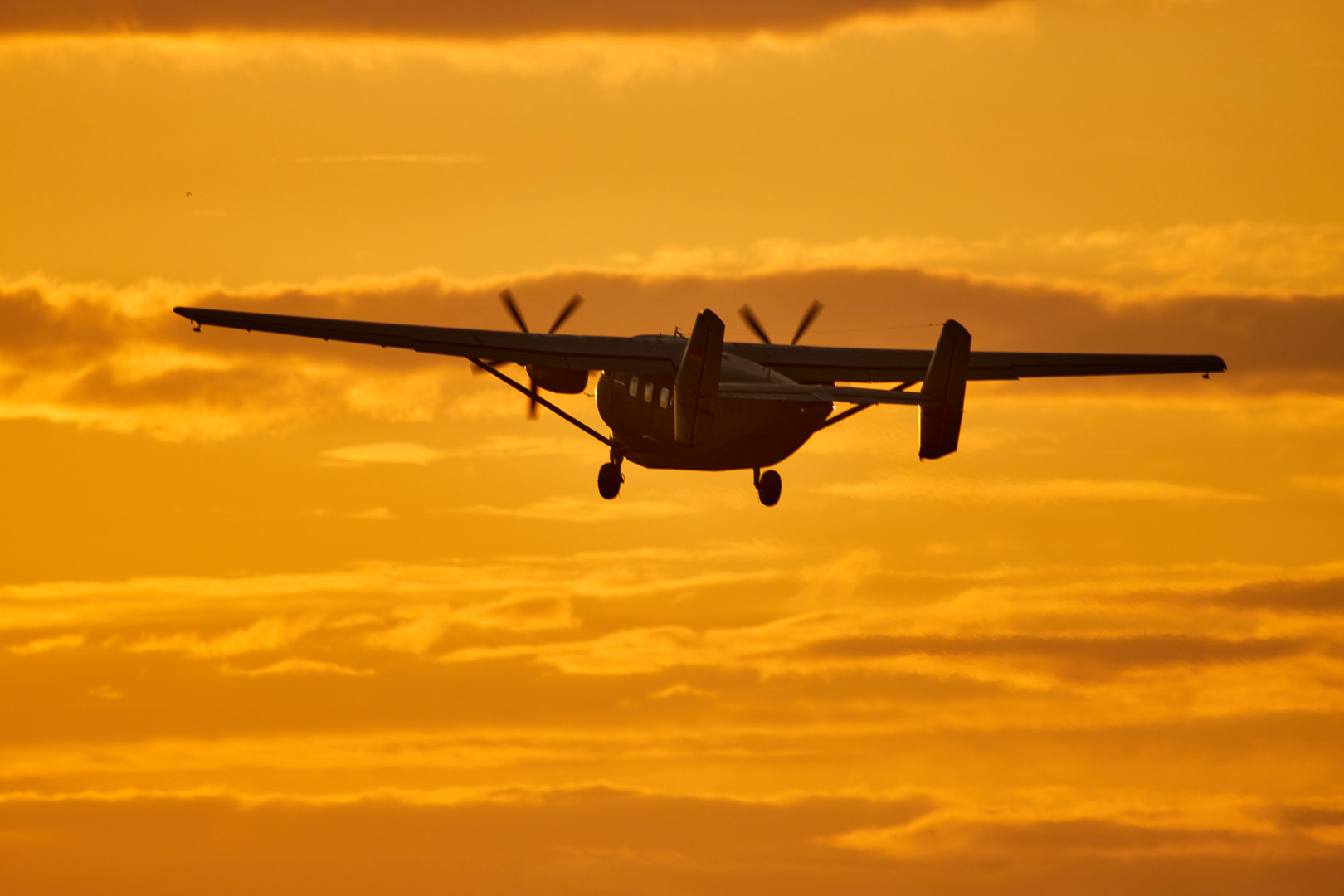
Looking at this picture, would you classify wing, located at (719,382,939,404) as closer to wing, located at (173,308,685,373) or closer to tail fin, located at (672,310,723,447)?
tail fin, located at (672,310,723,447)

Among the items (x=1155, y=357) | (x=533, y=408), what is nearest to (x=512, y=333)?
(x=533, y=408)

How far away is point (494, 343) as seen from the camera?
46.5 metres

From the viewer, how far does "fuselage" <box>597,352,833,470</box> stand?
43.5 metres

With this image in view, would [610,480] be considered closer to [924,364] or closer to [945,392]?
[924,364]

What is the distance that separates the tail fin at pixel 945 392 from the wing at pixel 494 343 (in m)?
8.85

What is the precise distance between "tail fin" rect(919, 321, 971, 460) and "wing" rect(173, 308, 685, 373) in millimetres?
8851

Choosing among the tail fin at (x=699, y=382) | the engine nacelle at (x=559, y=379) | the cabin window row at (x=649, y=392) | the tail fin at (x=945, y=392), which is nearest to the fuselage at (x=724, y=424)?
the cabin window row at (x=649, y=392)

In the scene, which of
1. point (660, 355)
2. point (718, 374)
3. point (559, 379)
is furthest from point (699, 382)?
point (559, 379)

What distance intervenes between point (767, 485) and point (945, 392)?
28.8ft

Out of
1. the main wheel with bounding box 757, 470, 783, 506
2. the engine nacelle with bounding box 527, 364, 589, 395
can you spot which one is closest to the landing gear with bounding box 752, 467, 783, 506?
the main wheel with bounding box 757, 470, 783, 506

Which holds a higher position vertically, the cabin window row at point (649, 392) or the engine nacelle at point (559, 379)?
the engine nacelle at point (559, 379)

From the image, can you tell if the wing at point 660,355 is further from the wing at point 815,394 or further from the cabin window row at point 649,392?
the wing at point 815,394

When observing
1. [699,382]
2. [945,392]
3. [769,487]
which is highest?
[699,382]

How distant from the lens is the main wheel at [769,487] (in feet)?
154
